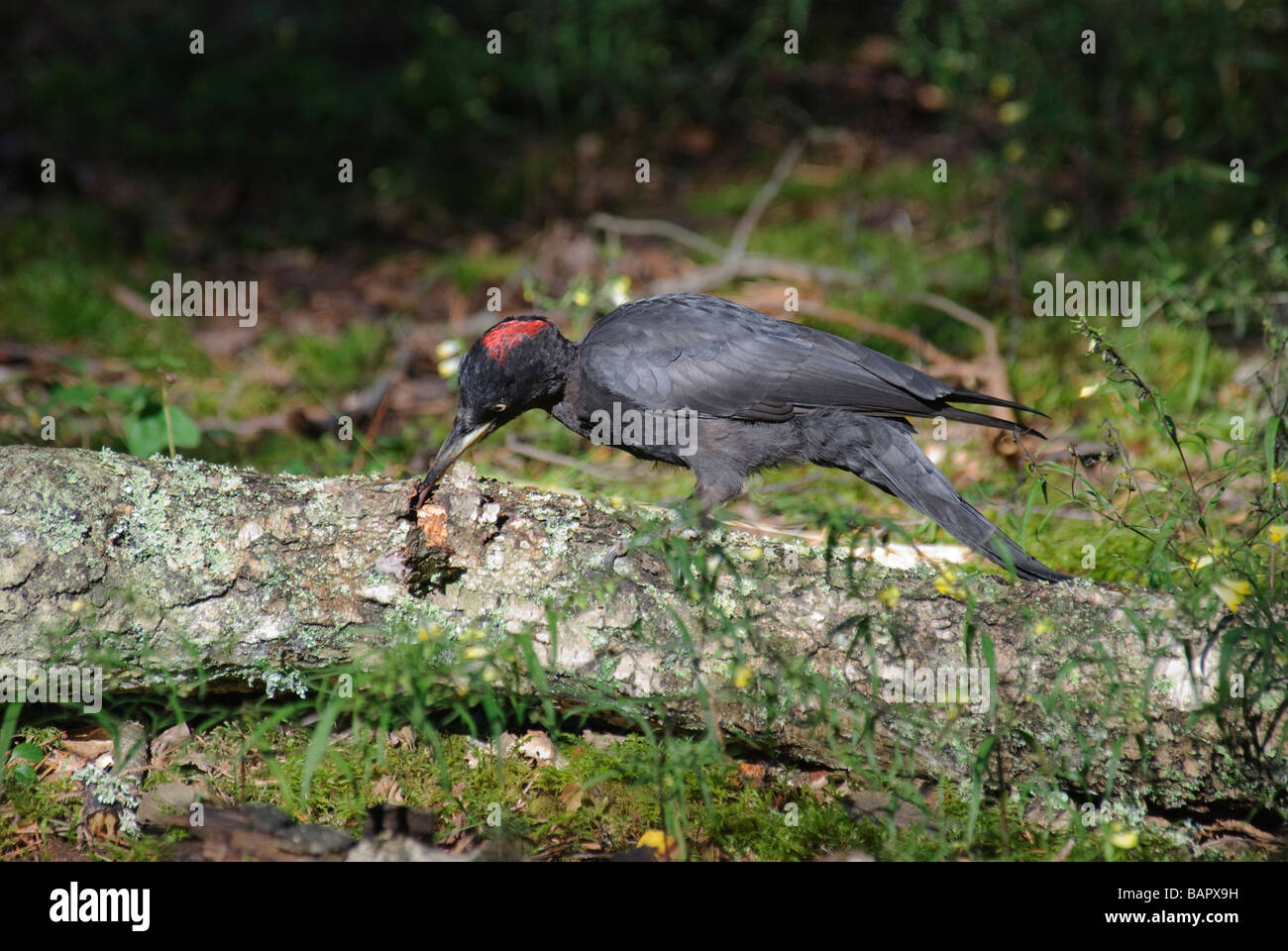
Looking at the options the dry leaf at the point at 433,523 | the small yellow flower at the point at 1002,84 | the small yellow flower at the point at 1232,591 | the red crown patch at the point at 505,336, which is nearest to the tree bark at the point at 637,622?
the dry leaf at the point at 433,523

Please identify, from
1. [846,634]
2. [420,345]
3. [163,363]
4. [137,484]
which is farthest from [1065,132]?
[137,484]

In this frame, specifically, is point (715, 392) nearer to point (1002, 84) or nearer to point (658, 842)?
point (658, 842)

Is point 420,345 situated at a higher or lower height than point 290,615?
higher

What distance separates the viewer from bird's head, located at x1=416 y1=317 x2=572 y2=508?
381cm

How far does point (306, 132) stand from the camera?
8.42m

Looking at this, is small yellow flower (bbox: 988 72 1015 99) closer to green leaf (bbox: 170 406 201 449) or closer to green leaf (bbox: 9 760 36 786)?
green leaf (bbox: 170 406 201 449)

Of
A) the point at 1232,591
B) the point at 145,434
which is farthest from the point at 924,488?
the point at 145,434

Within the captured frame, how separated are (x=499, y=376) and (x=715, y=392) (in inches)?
31.0

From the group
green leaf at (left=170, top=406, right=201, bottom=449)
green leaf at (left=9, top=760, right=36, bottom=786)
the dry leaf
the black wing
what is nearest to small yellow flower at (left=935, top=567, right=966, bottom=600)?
the black wing

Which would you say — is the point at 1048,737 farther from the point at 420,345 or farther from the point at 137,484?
the point at 420,345

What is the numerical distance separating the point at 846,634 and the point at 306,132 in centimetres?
701

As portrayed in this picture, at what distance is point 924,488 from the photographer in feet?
12.2

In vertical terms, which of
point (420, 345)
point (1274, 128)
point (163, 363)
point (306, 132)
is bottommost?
point (163, 363)

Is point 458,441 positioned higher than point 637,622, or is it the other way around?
point 458,441
